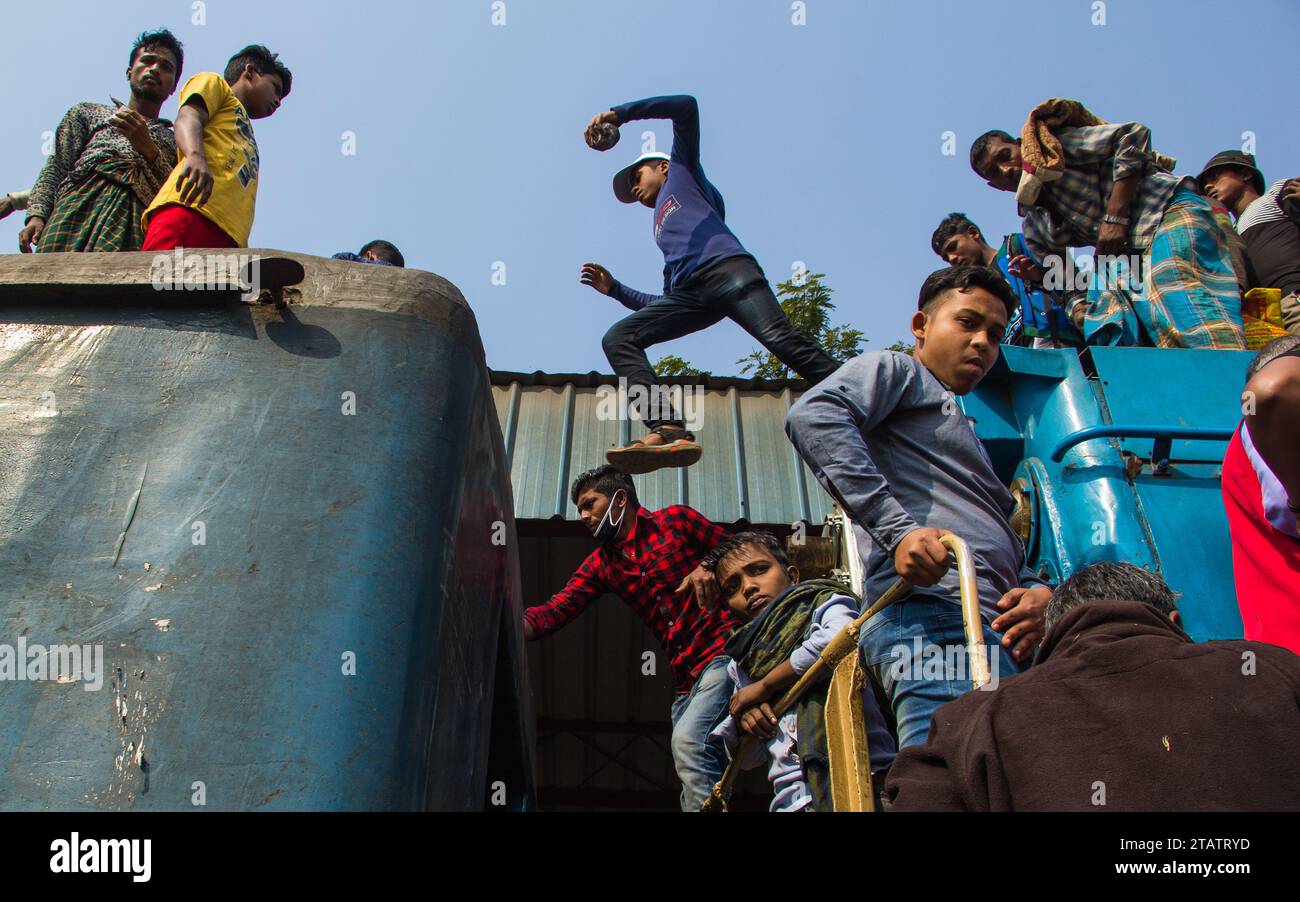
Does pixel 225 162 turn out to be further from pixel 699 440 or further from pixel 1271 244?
pixel 1271 244

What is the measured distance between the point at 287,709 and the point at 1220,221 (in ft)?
17.8

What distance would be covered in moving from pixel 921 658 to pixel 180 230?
2652 mm

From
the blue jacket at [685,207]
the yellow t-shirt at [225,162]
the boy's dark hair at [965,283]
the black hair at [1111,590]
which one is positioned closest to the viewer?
the black hair at [1111,590]

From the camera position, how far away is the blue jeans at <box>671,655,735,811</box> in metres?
4.03

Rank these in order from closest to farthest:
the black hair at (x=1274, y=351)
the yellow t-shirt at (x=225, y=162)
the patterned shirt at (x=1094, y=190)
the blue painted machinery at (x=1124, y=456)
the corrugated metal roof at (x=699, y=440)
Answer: the black hair at (x=1274, y=351) → the yellow t-shirt at (x=225, y=162) → the blue painted machinery at (x=1124, y=456) → the patterned shirt at (x=1094, y=190) → the corrugated metal roof at (x=699, y=440)

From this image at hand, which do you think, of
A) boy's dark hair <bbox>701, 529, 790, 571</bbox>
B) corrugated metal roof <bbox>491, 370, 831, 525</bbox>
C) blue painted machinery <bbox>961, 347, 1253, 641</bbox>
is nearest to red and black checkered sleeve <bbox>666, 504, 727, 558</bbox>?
boy's dark hair <bbox>701, 529, 790, 571</bbox>

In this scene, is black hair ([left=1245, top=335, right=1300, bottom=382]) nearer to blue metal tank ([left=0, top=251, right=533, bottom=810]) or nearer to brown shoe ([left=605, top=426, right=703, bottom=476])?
blue metal tank ([left=0, top=251, right=533, bottom=810])

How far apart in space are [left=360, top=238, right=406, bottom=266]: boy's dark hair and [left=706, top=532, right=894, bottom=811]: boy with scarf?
291 centimetres

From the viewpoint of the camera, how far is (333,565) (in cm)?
201

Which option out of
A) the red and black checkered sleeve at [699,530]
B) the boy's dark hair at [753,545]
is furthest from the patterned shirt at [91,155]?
the boy's dark hair at [753,545]

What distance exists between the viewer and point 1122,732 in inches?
69.9

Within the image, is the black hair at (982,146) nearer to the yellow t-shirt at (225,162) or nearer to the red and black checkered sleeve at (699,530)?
the red and black checkered sleeve at (699,530)

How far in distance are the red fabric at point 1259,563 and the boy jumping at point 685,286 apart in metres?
2.54

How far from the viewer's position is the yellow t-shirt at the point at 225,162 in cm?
377
